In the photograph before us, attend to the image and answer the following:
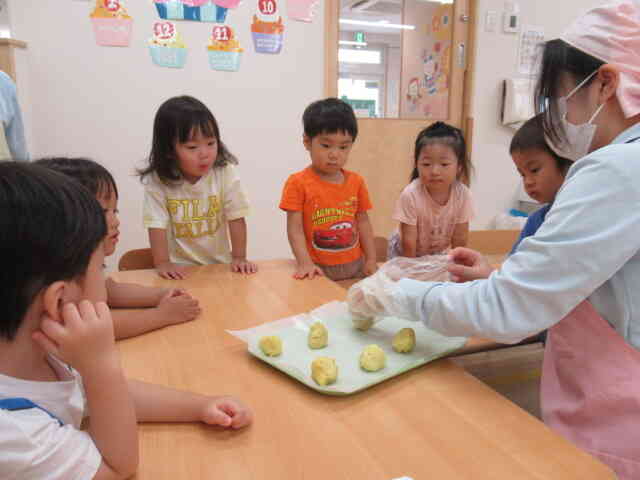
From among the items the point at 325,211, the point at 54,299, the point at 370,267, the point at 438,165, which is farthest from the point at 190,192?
the point at 54,299

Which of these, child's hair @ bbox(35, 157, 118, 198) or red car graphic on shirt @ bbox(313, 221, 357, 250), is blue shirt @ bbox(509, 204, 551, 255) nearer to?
red car graphic on shirt @ bbox(313, 221, 357, 250)

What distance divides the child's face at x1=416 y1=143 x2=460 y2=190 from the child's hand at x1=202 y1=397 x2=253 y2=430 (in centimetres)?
138

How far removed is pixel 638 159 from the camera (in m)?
0.66

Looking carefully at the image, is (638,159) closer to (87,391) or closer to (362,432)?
(362,432)

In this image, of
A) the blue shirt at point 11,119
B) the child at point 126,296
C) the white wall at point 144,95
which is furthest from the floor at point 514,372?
the white wall at point 144,95

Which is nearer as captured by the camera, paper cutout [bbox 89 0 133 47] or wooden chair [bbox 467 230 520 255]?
wooden chair [bbox 467 230 520 255]

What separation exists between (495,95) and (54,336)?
11.9ft

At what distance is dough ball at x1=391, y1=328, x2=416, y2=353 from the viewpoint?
32.9 inches

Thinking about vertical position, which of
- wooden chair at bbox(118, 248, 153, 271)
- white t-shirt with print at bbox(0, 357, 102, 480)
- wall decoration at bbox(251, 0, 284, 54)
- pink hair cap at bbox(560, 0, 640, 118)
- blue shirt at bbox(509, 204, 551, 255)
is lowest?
wooden chair at bbox(118, 248, 153, 271)

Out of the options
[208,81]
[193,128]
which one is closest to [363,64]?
[208,81]

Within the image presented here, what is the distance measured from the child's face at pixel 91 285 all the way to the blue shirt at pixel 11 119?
1461 millimetres

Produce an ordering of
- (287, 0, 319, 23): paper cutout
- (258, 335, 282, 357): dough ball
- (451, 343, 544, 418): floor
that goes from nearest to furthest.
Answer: (258, 335, 282, 357): dough ball
(451, 343, 544, 418): floor
(287, 0, 319, 23): paper cutout

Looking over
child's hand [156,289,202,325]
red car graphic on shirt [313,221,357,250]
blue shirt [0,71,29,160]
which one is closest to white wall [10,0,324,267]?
blue shirt [0,71,29,160]

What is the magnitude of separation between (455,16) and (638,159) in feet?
10.0
